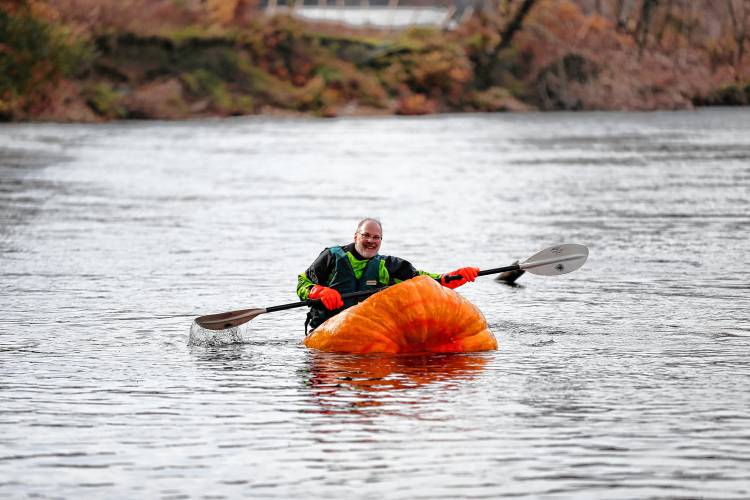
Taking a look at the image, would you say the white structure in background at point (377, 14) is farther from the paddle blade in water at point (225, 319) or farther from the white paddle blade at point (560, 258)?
the paddle blade in water at point (225, 319)

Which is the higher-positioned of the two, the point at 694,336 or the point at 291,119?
the point at 694,336

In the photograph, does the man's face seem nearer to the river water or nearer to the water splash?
the river water

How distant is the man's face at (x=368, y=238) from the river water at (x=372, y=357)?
93cm

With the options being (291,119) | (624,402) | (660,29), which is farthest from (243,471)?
(660,29)

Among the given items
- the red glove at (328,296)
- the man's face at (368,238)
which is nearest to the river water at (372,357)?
the red glove at (328,296)

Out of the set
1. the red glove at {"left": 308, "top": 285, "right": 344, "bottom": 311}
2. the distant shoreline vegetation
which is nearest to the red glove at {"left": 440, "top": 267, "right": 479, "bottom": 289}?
the red glove at {"left": 308, "top": 285, "right": 344, "bottom": 311}

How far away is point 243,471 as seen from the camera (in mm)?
9219

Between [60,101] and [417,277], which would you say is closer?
[417,277]

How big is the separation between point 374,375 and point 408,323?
0.93 meters

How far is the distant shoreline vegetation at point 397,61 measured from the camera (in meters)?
73.2

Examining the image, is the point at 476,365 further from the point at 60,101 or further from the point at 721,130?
the point at 60,101

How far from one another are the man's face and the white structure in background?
72977mm

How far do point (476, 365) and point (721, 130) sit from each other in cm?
4572

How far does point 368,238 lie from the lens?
13.4m
